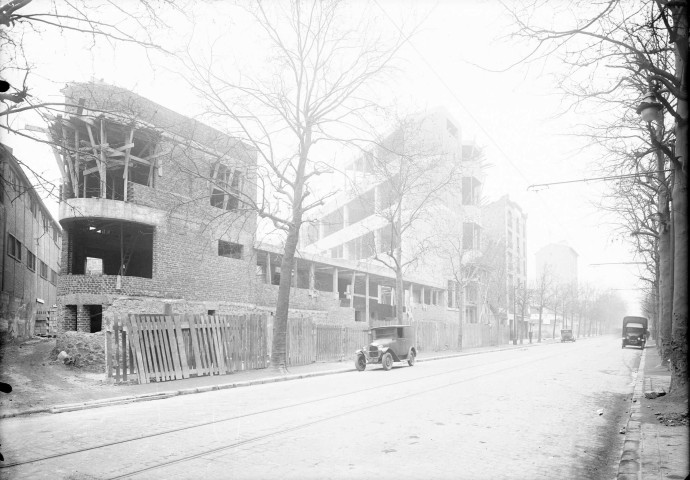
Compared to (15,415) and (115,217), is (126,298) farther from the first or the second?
(15,415)

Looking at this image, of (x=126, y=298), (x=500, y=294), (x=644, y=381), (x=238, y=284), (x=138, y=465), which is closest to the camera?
(x=138, y=465)

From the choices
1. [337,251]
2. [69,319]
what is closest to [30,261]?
[69,319]

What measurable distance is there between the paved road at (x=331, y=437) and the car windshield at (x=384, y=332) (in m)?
9.10

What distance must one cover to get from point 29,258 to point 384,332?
2525 centimetres

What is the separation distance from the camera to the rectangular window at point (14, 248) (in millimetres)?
28780

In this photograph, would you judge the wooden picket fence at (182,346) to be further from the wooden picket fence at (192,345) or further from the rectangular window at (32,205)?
the rectangular window at (32,205)

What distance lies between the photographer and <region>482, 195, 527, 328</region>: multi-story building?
170ft

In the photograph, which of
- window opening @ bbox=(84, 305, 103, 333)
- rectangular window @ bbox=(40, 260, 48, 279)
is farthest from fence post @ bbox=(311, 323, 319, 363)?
rectangular window @ bbox=(40, 260, 48, 279)

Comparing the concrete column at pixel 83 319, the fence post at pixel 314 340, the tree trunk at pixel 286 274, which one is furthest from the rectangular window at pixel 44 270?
the tree trunk at pixel 286 274

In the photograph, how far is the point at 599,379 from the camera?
57.2ft

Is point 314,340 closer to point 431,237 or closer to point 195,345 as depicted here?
point 195,345

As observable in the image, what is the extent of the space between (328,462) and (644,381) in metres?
13.7

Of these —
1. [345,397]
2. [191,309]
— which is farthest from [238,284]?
[345,397]

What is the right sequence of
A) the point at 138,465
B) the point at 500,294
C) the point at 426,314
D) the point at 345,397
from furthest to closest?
the point at 500,294, the point at 426,314, the point at 345,397, the point at 138,465
